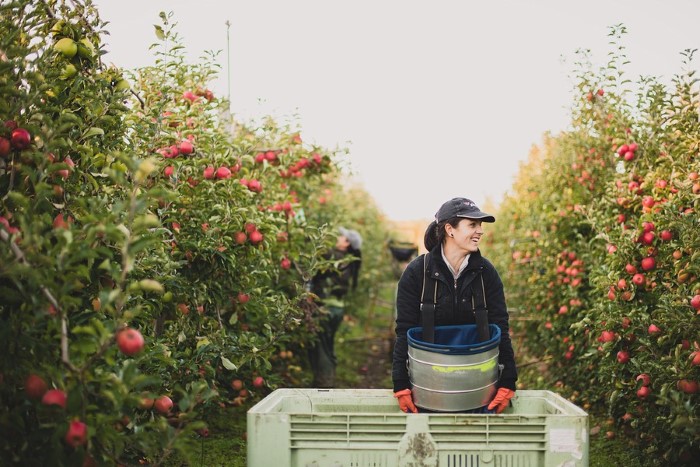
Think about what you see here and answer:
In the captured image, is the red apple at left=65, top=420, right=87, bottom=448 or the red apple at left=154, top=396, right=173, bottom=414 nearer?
the red apple at left=65, top=420, right=87, bottom=448

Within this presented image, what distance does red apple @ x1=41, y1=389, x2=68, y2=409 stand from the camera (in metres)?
1.70

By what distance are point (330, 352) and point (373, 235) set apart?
6500 mm

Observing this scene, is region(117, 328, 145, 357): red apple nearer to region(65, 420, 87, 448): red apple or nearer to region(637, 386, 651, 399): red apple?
region(65, 420, 87, 448): red apple

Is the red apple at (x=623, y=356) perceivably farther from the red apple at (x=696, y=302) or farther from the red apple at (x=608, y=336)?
the red apple at (x=696, y=302)

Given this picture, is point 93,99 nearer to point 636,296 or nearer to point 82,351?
point 82,351

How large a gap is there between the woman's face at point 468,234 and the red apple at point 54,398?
5.63 ft

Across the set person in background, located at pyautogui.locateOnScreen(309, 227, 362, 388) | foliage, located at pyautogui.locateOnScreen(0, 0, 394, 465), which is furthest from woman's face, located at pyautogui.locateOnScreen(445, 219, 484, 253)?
person in background, located at pyautogui.locateOnScreen(309, 227, 362, 388)

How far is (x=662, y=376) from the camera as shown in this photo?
3.11 meters

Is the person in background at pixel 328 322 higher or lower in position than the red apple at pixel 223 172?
lower

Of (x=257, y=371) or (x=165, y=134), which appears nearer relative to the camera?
(x=165, y=134)

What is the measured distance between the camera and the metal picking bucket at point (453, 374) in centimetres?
252

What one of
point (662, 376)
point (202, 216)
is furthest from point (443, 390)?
point (202, 216)

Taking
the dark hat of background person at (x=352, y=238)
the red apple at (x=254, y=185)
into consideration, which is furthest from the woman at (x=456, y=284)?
the dark hat of background person at (x=352, y=238)

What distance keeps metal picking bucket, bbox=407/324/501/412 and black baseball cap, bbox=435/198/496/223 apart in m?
0.53
